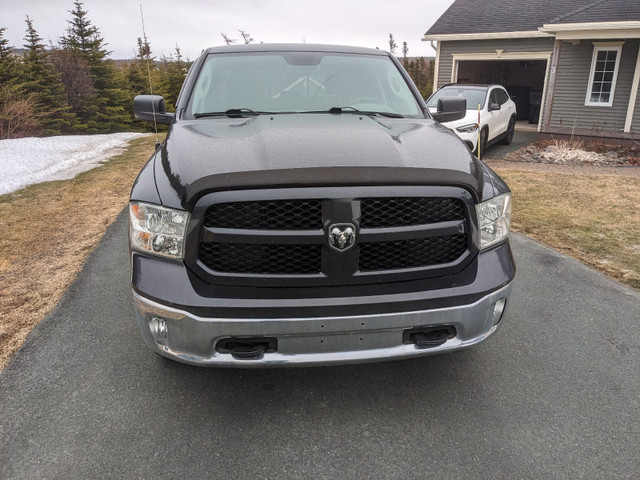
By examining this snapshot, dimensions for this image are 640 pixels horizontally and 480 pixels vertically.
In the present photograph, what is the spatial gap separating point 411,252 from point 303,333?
0.64 meters

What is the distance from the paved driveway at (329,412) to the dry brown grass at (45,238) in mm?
372

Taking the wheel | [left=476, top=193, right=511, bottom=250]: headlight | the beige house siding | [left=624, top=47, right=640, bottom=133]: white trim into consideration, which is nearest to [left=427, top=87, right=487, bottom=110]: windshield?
the wheel

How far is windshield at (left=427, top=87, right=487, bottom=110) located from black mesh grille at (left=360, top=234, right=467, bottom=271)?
978 centimetres

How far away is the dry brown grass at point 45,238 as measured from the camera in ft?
12.2

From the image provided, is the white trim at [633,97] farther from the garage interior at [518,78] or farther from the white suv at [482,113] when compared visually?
the garage interior at [518,78]

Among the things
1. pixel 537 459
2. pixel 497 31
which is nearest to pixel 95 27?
pixel 497 31

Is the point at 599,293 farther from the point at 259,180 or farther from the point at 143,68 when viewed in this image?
the point at 143,68

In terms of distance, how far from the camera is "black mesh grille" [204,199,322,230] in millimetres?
2129

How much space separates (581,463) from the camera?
2213 mm

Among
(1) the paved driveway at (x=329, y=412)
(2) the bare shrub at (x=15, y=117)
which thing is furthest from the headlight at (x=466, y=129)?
(2) the bare shrub at (x=15, y=117)

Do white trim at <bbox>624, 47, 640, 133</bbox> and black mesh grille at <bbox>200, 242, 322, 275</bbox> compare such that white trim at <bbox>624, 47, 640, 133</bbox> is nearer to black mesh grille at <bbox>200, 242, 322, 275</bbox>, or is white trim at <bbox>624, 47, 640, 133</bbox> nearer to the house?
the house

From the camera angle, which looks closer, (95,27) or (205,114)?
(205,114)

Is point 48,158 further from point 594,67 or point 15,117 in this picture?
point 594,67

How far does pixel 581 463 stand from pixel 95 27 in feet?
120
